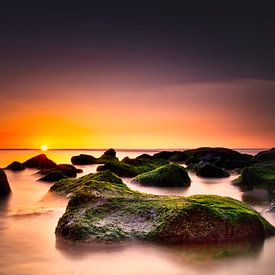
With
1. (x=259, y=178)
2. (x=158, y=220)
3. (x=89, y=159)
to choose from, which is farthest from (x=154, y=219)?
(x=89, y=159)

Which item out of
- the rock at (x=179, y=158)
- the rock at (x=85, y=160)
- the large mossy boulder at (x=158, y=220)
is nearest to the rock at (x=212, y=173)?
the large mossy boulder at (x=158, y=220)

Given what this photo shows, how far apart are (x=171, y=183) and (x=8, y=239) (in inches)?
396

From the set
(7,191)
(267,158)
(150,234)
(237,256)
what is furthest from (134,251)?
(267,158)

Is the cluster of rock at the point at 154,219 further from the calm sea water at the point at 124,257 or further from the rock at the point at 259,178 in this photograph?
the rock at the point at 259,178

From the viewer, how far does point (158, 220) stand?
7457 millimetres

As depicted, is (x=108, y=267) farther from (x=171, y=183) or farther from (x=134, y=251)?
(x=171, y=183)

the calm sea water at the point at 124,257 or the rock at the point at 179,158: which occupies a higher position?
the rock at the point at 179,158

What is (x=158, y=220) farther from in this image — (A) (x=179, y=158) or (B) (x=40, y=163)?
(A) (x=179, y=158)

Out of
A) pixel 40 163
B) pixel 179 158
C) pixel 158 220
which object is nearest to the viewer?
pixel 158 220

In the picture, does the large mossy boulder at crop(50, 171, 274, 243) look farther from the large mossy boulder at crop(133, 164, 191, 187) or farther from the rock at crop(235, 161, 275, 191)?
the large mossy boulder at crop(133, 164, 191, 187)

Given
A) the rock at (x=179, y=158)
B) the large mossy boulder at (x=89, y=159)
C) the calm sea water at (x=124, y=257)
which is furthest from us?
the rock at (x=179, y=158)

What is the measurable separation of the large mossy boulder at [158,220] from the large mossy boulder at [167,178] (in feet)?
28.7

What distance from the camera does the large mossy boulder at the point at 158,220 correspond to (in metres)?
7.18

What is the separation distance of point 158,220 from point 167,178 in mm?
9778
